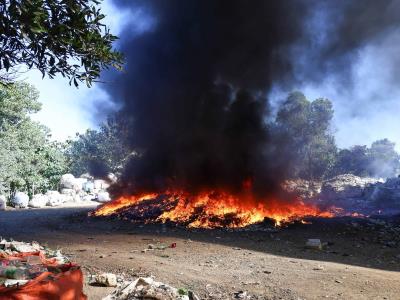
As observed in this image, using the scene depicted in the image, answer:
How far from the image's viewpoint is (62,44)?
4418 mm

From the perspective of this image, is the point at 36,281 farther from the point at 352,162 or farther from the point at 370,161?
the point at 370,161

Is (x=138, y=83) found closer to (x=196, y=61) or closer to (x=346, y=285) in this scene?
(x=196, y=61)

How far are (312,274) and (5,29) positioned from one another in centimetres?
630

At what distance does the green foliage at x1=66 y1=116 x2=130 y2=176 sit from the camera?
38719 mm

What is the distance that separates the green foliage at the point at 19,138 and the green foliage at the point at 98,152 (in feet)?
34.7

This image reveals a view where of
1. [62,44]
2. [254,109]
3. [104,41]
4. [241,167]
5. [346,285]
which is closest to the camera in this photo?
[62,44]

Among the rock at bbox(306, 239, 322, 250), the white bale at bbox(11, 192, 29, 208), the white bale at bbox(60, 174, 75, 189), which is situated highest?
the white bale at bbox(60, 174, 75, 189)

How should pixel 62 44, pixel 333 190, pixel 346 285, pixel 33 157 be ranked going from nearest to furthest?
pixel 62 44, pixel 346 285, pixel 33 157, pixel 333 190

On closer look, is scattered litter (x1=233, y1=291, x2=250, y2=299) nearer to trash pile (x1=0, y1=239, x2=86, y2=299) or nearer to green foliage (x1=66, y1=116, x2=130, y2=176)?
trash pile (x1=0, y1=239, x2=86, y2=299)

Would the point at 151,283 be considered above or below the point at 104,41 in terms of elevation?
below

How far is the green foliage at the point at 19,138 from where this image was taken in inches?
824

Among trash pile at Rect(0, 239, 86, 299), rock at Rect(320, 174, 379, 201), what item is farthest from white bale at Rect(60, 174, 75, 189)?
trash pile at Rect(0, 239, 86, 299)

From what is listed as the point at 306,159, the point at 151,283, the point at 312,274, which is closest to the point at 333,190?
the point at 306,159

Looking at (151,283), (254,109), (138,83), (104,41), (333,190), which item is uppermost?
(138,83)
